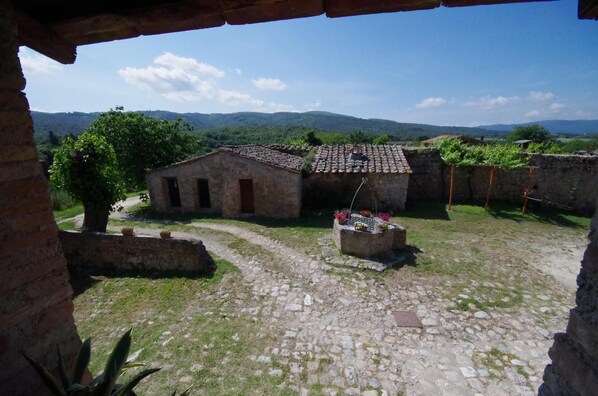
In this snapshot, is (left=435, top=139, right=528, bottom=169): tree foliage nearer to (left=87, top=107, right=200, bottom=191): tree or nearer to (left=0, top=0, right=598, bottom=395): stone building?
(left=0, top=0, right=598, bottom=395): stone building

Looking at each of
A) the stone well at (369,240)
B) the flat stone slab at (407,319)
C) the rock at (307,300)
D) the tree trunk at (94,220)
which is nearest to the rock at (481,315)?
the flat stone slab at (407,319)

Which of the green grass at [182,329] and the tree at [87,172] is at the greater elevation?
the tree at [87,172]

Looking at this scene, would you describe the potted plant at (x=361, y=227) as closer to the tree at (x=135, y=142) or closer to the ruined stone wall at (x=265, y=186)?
the ruined stone wall at (x=265, y=186)

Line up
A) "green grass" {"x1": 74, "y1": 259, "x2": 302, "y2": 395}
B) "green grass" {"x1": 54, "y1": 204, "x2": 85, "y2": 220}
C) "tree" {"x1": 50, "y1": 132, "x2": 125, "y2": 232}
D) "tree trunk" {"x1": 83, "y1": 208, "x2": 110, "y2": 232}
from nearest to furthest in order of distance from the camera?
1. "green grass" {"x1": 74, "y1": 259, "x2": 302, "y2": 395}
2. "tree" {"x1": 50, "y1": 132, "x2": 125, "y2": 232}
3. "tree trunk" {"x1": 83, "y1": 208, "x2": 110, "y2": 232}
4. "green grass" {"x1": 54, "y1": 204, "x2": 85, "y2": 220}

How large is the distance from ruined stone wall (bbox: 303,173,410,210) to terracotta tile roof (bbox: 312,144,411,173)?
0.28 meters

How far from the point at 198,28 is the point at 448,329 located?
6374 millimetres

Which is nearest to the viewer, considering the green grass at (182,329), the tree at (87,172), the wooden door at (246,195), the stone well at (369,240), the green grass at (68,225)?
the green grass at (182,329)

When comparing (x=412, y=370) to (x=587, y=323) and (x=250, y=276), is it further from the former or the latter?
(x=250, y=276)

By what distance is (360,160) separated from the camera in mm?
14898

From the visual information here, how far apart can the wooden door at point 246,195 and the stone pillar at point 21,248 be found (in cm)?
1135

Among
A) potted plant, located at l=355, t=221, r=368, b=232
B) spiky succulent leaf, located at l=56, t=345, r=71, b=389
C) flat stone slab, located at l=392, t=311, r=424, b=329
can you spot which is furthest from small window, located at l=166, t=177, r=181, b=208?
spiky succulent leaf, located at l=56, t=345, r=71, b=389

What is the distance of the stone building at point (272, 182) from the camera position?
13.2m

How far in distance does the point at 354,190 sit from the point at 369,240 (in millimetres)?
6118

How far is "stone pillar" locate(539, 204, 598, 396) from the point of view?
6.23 feet
